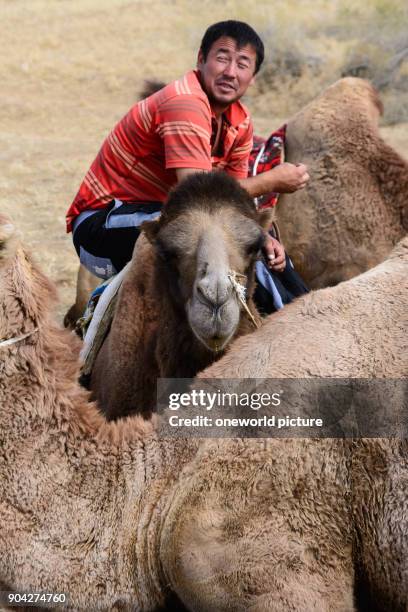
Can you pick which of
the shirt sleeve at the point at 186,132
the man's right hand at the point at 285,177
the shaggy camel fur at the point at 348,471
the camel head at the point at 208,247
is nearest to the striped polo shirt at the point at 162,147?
the shirt sleeve at the point at 186,132

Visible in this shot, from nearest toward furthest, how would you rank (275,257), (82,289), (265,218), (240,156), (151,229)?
(151,229), (265,218), (275,257), (240,156), (82,289)

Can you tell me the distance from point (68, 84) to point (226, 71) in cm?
1854

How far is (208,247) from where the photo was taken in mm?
3885

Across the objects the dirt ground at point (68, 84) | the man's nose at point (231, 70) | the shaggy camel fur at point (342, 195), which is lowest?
the dirt ground at point (68, 84)

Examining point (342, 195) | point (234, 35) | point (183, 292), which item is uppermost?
point (234, 35)

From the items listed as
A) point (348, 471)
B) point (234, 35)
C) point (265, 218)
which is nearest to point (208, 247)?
point (265, 218)

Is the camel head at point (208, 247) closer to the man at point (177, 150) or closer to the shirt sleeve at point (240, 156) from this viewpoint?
the man at point (177, 150)

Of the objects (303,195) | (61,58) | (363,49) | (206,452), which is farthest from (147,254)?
(61,58)

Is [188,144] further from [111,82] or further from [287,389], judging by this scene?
[111,82]

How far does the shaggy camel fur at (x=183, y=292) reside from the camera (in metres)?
3.81

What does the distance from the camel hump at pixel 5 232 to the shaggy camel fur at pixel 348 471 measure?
77 cm

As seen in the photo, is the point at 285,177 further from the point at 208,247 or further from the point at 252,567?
the point at 252,567

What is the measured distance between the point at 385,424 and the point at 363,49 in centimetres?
1996

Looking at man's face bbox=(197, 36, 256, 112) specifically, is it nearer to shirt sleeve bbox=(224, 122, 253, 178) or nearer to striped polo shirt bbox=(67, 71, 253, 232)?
striped polo shirt bbox=(67, 71, 253, 232)
